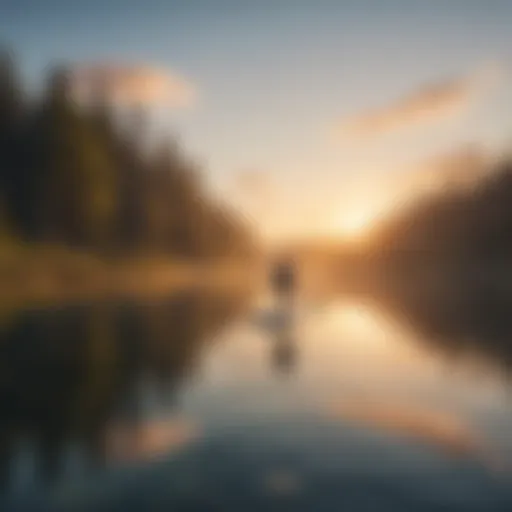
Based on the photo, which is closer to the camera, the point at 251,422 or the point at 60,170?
the point at 251,422

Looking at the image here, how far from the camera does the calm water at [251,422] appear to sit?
8.02 meters

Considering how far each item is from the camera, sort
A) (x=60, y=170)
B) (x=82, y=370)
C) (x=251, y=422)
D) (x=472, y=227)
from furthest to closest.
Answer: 1. (x=472, y=227)
2. (x=60, y=170)
3. (x=82, y=370)
4. (x=251, y=422)

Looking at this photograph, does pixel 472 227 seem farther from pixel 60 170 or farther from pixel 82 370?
pixel 82 370

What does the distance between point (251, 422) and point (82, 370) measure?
611cm

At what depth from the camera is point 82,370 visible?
1586 cm

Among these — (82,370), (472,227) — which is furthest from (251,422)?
(472,227)

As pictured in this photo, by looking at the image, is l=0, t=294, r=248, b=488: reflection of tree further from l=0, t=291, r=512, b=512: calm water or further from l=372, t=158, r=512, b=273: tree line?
l=372, t=158, r=512, b=273: tree line

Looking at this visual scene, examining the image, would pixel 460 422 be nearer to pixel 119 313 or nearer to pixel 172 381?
pixel 172 381

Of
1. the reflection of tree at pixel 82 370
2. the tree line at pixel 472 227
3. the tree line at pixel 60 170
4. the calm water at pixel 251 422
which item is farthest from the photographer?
the tree line at pixel 472 227

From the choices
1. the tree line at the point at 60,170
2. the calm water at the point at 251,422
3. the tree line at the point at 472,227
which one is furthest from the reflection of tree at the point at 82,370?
the tree line at the point at 472,227

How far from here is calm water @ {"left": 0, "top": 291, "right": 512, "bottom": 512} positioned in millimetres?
8016

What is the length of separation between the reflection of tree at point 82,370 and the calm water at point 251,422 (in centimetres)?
6

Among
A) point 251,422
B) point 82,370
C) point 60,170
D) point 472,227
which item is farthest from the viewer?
point 472,227

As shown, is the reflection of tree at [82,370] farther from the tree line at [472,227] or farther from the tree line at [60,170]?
the tree line at [472,227]
